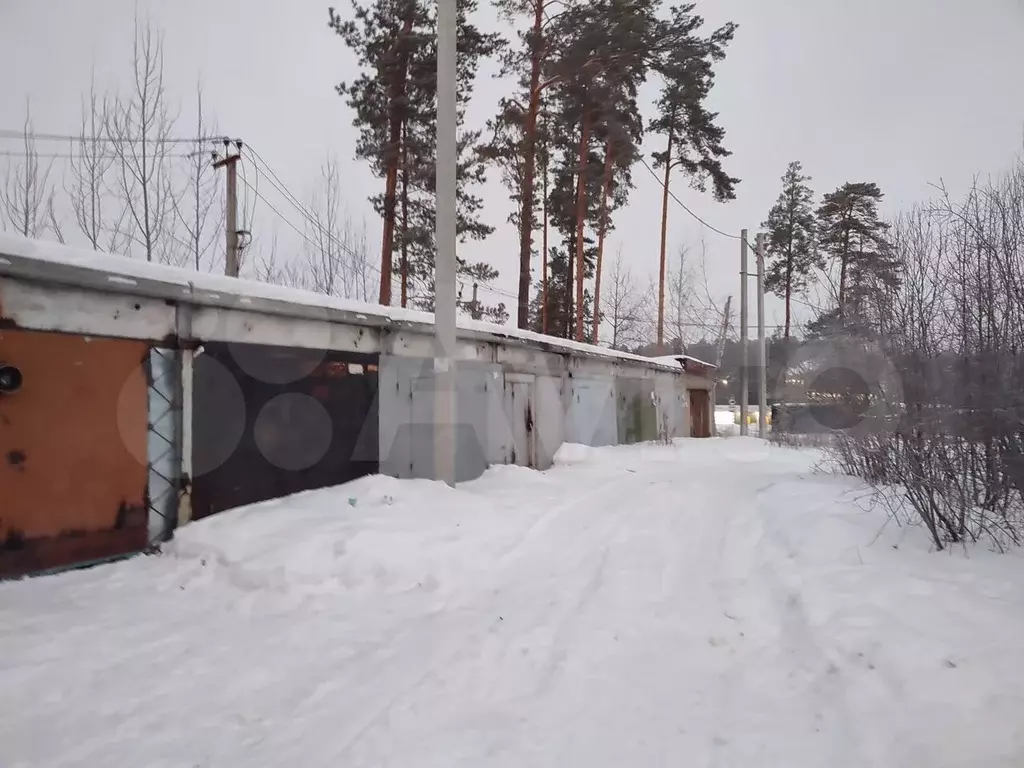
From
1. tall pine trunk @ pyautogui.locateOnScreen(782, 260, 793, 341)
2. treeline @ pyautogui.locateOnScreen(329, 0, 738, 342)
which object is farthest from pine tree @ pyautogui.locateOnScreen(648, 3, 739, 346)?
tall pine trunk @ pyautogui.locateOnScreen(782, 260, 793, 341)

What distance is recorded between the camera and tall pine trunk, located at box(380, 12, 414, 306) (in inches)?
530

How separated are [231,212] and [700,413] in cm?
1857

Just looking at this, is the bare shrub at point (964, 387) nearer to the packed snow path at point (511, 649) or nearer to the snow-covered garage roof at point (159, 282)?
the packed snow path at point (511, 649)

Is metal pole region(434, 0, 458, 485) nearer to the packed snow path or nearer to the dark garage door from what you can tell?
the dark garage door

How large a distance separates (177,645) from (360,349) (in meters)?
4.39

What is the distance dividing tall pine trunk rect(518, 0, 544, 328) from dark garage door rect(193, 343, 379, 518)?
376 inches

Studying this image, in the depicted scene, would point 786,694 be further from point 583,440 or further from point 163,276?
point 583,440

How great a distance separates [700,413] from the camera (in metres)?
23.4

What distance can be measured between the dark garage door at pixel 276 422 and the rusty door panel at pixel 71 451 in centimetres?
57

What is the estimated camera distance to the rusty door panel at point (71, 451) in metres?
4.19

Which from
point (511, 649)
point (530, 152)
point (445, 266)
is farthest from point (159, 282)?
point (530, 152)

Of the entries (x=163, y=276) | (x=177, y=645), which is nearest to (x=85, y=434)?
(x=163, y=276)

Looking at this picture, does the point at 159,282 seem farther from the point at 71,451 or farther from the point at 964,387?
the point at 964,387

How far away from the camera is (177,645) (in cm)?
331
